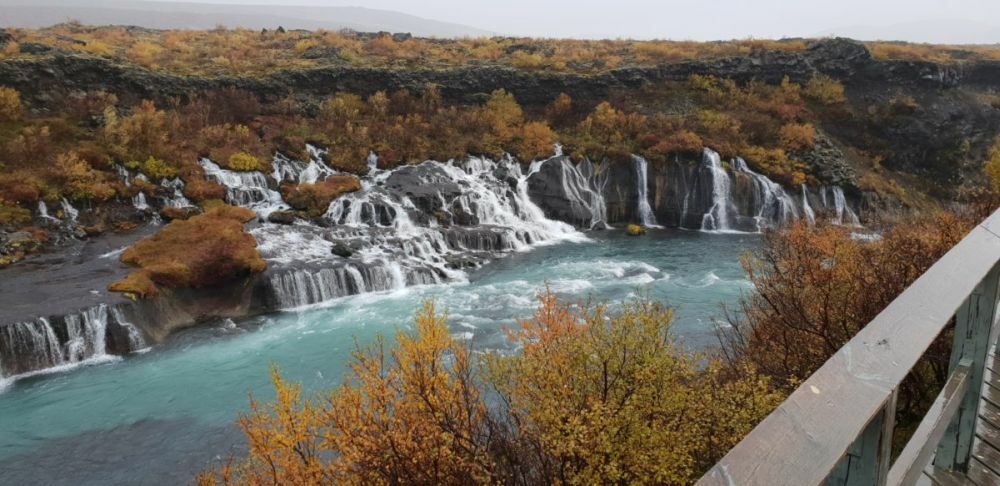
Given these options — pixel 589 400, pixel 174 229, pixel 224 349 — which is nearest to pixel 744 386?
pixel 589 400

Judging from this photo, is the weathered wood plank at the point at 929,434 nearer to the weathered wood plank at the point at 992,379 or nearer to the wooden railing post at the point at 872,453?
the wooden railing post at the point at 872,453

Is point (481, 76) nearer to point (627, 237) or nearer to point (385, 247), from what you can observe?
point (627, 237)

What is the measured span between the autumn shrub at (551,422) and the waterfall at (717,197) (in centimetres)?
3148

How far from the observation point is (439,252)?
3234cm

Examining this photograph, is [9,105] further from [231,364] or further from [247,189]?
[231,364]

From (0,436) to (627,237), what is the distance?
31494mm

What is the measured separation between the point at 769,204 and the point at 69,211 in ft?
140

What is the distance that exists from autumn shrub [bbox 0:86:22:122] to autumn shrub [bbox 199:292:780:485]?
36032mm

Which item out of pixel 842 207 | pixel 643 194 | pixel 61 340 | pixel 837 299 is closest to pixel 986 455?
pixel 837 299

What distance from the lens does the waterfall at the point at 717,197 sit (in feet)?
134

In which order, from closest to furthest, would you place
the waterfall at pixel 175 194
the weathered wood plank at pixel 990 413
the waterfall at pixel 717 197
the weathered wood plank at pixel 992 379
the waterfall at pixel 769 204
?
the weathered wood plank at pixel 990 413 → the weathered wood plank at pixel 992 379 → the waterfall at pixel 175 194 → the waterfall at pixel 769 204 → the waterfall at pixel 717 197

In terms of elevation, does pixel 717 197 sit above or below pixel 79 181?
below

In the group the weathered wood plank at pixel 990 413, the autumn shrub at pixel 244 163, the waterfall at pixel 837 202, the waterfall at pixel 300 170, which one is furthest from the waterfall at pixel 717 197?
the weathered wood plank at pixel 990 413

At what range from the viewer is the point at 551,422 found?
8.79 metres
